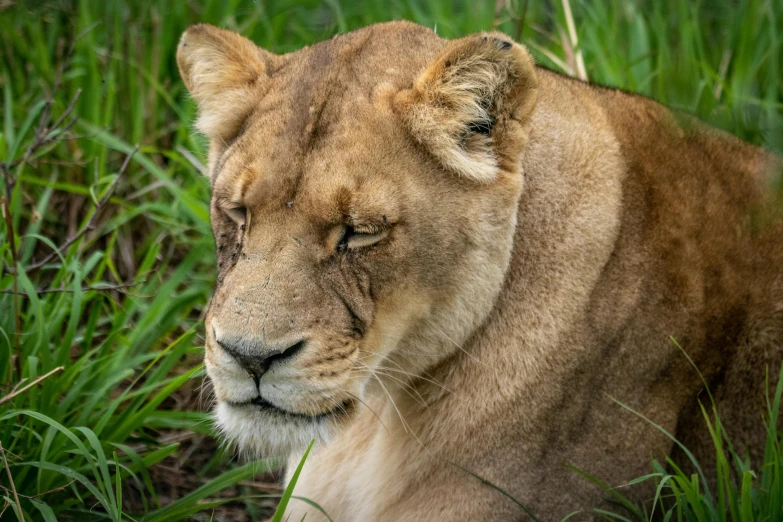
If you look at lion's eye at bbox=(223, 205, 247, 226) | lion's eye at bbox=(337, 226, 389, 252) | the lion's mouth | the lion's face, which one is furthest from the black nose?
lion's eye at bbox=(223, 205, 247, 226)

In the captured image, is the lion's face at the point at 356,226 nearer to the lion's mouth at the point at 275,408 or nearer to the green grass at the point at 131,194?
the lion's mouth at the point at 275,408

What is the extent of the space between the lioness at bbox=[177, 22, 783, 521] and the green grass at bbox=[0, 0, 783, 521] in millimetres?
268

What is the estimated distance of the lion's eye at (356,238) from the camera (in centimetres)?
276

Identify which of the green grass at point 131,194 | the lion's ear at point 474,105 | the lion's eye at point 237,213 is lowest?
the green grass at point 131,194

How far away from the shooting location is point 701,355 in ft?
10.4

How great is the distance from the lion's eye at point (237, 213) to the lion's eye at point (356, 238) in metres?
0.30

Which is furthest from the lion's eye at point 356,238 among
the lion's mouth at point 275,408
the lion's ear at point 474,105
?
the lion's mouth at point 275,408

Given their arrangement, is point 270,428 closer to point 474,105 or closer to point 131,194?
point 474,105

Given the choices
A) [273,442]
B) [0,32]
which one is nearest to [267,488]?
[273,442]

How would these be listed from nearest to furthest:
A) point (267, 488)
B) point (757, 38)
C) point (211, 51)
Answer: point (211, 51)
point (267, 488)
point (757, 38)

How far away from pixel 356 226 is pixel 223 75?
0.75 m

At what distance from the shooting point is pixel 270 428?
9.11 feet

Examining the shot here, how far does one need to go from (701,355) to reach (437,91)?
1144mm

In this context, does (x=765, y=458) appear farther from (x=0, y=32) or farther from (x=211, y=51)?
(x=0, y=32)
